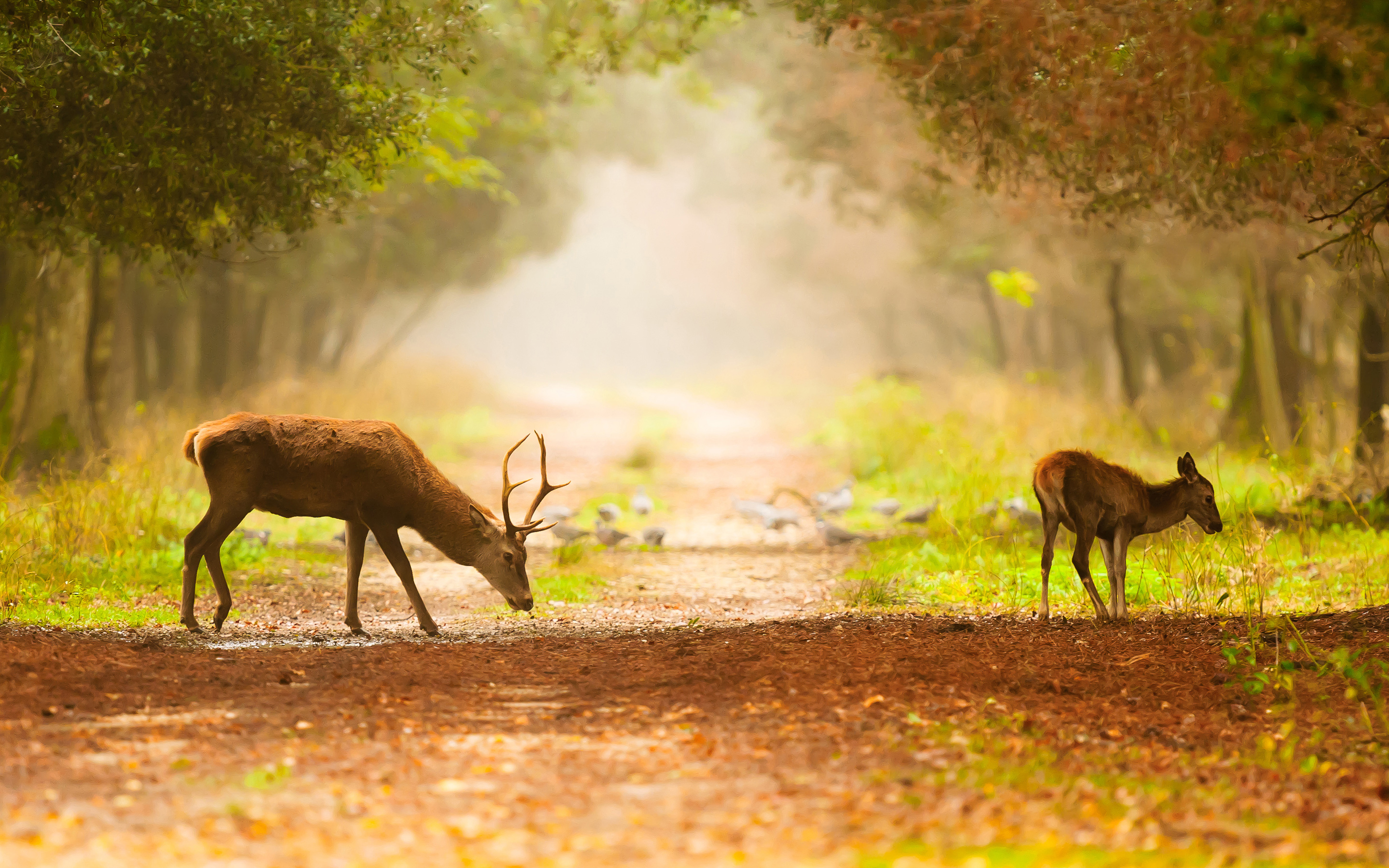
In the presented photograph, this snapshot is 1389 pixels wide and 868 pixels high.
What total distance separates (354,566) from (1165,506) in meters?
5.47

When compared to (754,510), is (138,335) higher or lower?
higher

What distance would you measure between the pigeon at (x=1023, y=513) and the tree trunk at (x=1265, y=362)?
265 inches

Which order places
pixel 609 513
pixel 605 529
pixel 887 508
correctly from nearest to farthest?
pixel 605 529 → pixel 609 513 → pixel 887 508

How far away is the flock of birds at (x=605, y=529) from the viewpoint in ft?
42.6

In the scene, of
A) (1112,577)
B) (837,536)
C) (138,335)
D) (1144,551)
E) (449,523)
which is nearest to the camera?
(1112,577)

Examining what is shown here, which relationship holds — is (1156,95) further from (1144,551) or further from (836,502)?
(836,502)

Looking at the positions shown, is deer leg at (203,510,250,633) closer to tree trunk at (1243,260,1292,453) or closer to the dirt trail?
the dirt trail

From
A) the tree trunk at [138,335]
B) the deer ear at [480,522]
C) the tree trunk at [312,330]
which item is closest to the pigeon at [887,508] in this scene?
the deer ear at [480,522]

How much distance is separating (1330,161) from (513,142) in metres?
14.9

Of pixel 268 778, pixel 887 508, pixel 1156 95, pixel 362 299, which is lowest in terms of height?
pixel 268 778

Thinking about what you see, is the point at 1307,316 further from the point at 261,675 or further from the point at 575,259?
the point at 575,259

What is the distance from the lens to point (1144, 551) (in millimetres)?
10641

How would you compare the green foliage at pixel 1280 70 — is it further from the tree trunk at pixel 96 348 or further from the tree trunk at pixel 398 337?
the tree trunk at pixel 398 337

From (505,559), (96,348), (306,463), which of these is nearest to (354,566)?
(306,463)
